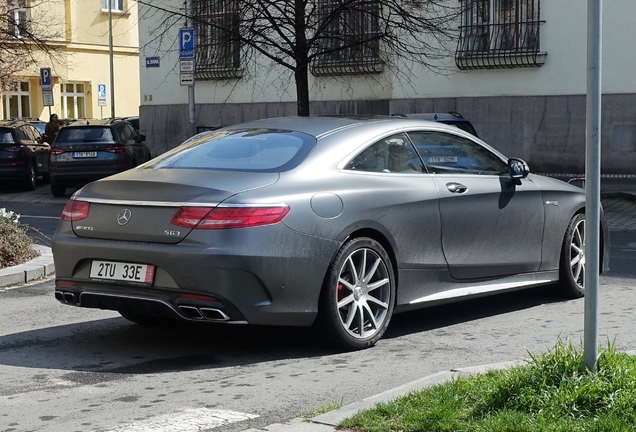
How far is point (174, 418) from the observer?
5422mm

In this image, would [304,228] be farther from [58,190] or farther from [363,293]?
[58,190]

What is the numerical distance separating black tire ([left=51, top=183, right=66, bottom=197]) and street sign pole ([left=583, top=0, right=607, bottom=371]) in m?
20.3

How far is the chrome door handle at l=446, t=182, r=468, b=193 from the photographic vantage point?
7.93 meters

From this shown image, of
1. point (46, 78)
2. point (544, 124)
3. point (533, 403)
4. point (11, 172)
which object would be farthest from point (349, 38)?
point (533, 403)

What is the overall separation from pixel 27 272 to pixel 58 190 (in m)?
14.0

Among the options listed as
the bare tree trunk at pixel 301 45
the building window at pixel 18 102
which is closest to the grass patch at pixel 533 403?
the bare tree trunk at pixel 301 45

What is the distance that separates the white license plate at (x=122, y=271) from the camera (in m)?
6.75

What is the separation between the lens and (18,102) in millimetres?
50688

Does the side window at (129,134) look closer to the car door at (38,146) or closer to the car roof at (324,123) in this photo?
the car door at (38,146)

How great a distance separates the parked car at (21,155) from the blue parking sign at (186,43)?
7091mm

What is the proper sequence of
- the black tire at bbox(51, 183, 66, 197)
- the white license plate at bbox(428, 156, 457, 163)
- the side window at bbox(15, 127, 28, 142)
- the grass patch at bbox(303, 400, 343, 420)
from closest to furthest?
the grass patch at bbox(303, 400, 343, 420) < the white license plate at bbox(428, 156, 457, 163) < the black tire at bbox(51, 183, 66, 197) < the side window at bbox(15, 127, 28, 142)

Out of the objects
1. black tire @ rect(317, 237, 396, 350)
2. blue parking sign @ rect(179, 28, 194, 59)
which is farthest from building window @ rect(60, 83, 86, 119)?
black tire @ rect(317, 237, 396, 350)

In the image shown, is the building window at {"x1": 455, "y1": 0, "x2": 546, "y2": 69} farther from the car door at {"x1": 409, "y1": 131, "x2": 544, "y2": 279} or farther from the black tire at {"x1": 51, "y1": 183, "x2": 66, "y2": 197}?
the car door at {"x1": 409, "y1": 131, "x2": 544, "y2": 279}

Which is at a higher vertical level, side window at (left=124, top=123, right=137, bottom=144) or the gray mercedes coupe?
side window at (left=124, top=123, right=137, bottom=144)
